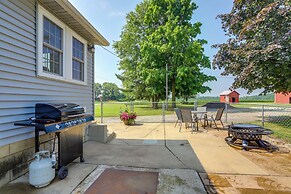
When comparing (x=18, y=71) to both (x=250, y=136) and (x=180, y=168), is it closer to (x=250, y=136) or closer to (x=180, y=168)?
(x=180, y=168)

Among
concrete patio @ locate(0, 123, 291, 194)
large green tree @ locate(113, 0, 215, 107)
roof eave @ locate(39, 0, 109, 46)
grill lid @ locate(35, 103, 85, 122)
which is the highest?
large green tree @ locate(113, 0, 215, 107)

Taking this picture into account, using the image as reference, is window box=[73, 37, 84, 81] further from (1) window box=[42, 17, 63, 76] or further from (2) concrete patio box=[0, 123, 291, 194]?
(2) concrete patio box=[0, 123, 291, 194]

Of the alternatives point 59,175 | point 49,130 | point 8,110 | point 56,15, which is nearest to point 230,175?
point 59,175

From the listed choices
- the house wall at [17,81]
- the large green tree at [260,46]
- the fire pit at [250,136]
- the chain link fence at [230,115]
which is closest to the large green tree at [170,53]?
the chain link fence at [230,115]

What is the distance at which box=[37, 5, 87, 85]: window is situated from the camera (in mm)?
3568

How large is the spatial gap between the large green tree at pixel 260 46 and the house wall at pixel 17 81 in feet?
24.3

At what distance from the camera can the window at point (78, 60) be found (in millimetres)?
5163

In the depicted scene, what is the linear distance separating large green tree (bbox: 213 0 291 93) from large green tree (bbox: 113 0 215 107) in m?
6.05

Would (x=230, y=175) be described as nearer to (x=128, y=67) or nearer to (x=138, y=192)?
(x=138, y=192)

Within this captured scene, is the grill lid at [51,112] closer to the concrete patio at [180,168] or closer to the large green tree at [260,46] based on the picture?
the concrete patio at [180,168]

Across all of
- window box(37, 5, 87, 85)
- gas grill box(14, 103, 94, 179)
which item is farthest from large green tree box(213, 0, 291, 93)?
gas grill box(14, 103, 94, 179)

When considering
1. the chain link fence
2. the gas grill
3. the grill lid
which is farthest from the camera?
the chain link fence

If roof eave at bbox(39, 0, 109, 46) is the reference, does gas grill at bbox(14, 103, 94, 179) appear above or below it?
below

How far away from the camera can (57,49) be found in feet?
13.7
